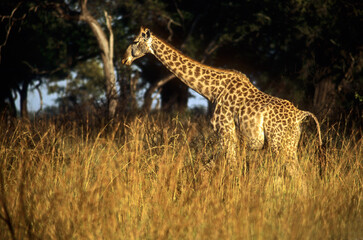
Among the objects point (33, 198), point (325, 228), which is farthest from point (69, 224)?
point (325, 228)

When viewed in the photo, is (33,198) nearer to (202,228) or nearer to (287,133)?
(202,228)

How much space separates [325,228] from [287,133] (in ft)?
6.54

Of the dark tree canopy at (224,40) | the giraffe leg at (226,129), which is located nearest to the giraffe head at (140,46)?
the giraffe leg at (226,129)

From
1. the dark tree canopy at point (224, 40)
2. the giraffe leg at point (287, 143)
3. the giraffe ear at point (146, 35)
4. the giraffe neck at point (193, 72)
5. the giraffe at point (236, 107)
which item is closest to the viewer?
the giraffe leg at point (287, 143)

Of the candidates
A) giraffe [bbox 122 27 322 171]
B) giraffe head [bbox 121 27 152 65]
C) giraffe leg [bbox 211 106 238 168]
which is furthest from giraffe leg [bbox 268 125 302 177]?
giraffe head [bbox 121 27 152 65]

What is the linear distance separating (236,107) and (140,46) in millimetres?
1839

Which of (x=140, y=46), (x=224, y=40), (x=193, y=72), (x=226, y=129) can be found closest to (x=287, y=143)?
(x=226, y=129)

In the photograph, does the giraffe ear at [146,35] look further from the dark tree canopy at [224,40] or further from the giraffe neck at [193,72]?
the dark tree canopy at [224,40]

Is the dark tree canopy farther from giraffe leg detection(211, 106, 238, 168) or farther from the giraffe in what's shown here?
giraffe leg detection(211, 106, 238, 168)

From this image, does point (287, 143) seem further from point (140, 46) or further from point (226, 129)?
point (140, 46)

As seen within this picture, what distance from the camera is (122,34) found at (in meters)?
21.9

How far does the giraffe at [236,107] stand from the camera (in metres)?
5.84

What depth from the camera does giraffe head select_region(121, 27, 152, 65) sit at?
6820 mm

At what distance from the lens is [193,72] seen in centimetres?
668
